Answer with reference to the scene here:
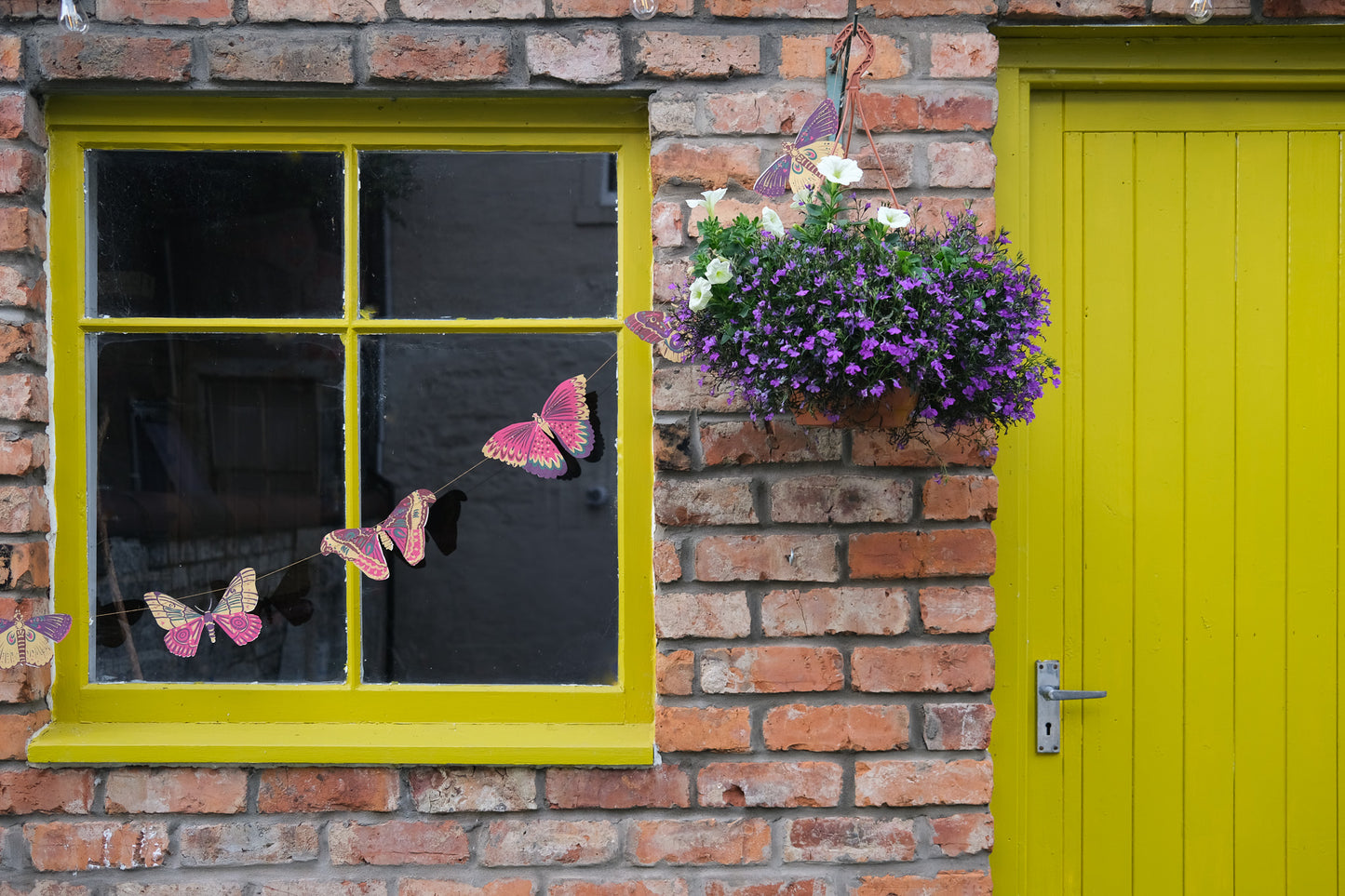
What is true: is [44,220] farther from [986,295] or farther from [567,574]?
[986,295]

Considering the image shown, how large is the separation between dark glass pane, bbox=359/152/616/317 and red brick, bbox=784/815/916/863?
1067mm

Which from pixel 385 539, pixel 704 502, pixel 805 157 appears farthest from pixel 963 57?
pixel 385 539

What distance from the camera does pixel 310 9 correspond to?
5.42ft

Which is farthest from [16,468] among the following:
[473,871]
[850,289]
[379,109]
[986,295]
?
[986,295]

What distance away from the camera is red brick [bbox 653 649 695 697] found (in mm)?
1639

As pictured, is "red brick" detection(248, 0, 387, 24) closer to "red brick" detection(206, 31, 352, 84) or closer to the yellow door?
"red brick" detection(206, 31, 352, 84)

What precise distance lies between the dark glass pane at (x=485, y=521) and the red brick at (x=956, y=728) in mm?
619

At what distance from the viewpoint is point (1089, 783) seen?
177cm

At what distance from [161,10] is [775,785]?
1856mm

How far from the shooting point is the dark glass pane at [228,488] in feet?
5.73

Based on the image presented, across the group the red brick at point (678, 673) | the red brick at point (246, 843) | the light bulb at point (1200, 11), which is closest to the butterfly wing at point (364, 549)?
the red brick at point (246, 843)

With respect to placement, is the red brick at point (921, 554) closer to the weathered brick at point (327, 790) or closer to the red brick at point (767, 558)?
the red brick at point (767, 558)

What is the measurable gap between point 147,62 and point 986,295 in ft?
5.15

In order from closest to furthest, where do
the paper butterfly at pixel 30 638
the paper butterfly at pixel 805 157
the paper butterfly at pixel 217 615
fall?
the paper butterfly at pixel 805 157
the paper butterfly at pixel 30 638
the paper butterfly at pixel 217 615
